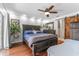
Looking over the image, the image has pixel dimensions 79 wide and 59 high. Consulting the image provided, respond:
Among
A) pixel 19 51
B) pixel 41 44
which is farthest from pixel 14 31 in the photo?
pixel 41 44

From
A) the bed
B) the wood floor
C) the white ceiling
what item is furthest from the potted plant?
the bed

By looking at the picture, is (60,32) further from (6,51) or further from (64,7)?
(6,51)

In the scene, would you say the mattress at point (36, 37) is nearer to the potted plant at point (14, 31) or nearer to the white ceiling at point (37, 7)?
the potted plant at point (14, 31)

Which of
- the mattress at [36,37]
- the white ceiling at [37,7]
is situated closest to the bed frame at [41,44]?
the mattress at [36,37]

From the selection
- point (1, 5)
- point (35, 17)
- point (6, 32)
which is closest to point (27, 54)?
point (6, 32)

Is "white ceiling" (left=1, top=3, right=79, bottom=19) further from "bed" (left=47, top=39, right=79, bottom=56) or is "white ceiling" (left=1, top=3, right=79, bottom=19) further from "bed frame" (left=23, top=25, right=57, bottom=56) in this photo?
"bed" (left=47, top=39, right=79, bottom=56)

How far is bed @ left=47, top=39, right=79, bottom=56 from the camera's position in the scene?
1.79 m

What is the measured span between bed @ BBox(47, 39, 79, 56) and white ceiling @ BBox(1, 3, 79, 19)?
54 centimetres

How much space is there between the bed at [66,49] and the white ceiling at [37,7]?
54 cm

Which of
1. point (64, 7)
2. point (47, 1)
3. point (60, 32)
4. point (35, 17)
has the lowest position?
point (60, 32)

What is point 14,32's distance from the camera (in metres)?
1.83

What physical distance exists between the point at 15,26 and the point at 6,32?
0.20m

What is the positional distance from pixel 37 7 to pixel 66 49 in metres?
0.94

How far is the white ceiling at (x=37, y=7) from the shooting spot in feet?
5.71
